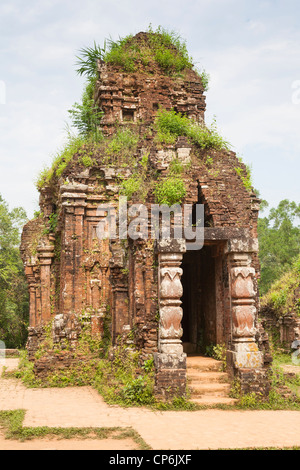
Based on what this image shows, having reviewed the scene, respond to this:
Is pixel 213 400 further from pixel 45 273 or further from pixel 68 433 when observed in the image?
pixel 45 273

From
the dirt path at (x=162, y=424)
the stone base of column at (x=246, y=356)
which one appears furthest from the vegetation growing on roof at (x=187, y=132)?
the dirt path at (x=162, y=424)

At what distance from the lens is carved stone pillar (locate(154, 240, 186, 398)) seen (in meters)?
9.42

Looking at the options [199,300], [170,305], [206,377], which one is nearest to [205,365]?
[206,377]

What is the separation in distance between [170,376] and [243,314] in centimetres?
183

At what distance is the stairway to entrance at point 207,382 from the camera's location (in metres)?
9.49

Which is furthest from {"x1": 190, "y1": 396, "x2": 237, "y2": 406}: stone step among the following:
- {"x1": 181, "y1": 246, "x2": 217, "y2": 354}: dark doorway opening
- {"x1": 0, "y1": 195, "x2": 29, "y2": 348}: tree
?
{"x1": 0, "y1": 195, "x2": 29, "y2": 348}: tree

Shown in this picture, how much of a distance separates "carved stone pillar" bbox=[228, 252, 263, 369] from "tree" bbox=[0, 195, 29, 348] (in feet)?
69.7

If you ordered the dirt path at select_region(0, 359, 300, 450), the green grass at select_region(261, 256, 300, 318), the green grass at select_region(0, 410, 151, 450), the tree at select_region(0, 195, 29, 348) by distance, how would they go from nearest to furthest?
the dirt path at select_region(0, 359, 300, 450), the green grass at select_region(0, 410, 151, 450), the green grass at select_region(261, 256, 300, 318), the tree at select_region(0, 195, 29, 348)

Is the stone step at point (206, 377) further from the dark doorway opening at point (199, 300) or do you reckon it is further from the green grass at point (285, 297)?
the green grass at point (285, 297)

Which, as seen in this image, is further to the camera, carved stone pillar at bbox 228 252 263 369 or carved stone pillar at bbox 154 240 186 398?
carved stone pillar at bbox 228 252 263 369

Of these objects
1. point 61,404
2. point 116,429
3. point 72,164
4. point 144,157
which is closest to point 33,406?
point 61,404

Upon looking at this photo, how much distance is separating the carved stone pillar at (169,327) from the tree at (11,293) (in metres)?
20.9

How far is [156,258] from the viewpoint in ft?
34.2
